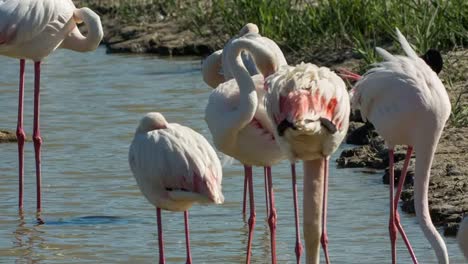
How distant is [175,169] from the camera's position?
264 inches

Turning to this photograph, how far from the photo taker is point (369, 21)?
12.5 m

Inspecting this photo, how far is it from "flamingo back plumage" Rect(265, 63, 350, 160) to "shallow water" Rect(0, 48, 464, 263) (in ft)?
3.55

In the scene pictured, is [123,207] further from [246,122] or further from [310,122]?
[310,122]

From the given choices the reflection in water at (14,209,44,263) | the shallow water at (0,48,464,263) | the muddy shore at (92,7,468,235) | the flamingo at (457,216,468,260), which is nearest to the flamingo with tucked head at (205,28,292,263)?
the shallow water at (0,48,464,263)

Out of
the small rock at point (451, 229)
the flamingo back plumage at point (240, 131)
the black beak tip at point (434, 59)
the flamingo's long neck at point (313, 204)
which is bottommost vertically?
the small rock at point (451, 229)

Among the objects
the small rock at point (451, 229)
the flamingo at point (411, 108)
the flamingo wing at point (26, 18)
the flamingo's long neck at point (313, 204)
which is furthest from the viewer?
the flamingo wing at point (26, 18)

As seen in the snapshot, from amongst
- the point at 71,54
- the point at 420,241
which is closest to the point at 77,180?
the point at 420,241

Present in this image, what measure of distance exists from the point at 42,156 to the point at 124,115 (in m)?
1.66

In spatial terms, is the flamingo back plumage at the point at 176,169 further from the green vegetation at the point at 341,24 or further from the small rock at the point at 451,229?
the green vegetation at the point at 341,24

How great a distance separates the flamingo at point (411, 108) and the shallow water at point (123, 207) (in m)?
0.53

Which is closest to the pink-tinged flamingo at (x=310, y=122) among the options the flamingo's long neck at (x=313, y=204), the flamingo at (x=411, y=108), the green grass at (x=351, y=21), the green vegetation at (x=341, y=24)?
the flamingo's long neck at (x=313, y=204)

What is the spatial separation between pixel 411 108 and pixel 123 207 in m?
2.62

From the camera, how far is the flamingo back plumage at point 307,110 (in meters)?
6.28

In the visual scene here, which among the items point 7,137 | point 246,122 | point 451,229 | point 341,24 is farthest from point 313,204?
→ point 341,24
